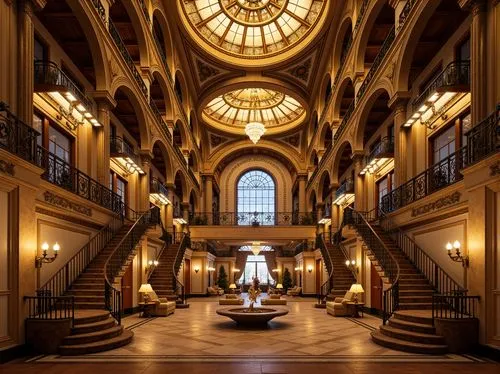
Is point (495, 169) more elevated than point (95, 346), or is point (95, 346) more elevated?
point (495, 169)

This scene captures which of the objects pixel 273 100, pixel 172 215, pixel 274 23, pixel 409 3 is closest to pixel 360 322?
pixel 409 3

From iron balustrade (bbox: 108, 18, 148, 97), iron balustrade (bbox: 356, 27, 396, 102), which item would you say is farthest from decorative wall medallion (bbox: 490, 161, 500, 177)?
iron balustrade (bbox: 108, 18, 148, 97)

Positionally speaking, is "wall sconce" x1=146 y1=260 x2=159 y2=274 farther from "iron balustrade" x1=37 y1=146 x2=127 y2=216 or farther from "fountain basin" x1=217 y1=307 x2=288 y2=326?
"fountain basin" x1=217 y1=307 x2=288 y2=326

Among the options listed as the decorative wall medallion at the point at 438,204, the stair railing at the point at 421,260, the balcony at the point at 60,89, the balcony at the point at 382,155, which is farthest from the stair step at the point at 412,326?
the balcony at the point at 60,89

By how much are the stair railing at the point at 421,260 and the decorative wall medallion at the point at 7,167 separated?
8.58 metres

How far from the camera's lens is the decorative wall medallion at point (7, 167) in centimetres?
779

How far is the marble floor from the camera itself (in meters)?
8.40

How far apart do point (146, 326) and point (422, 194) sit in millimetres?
8274

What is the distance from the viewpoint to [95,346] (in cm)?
896

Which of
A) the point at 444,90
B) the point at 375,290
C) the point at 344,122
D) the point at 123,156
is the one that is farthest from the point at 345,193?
the point at 444,90

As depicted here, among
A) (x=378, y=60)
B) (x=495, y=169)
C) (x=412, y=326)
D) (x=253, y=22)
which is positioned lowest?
(x=412, y=326)

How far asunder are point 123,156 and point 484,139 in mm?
11230

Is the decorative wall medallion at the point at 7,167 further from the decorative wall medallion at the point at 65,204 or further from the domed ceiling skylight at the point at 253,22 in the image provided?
the domed ceiling skylight at the point at 253,22

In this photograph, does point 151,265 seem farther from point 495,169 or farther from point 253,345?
point 495,169
